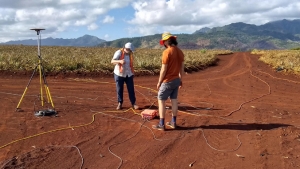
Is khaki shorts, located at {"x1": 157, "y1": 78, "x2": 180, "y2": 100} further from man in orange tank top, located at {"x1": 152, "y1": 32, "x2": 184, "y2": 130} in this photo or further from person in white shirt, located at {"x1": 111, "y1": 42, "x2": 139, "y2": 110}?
person in white shirt, located at {"x1": 111, "y1": 42, "x2": 139, "y2": 110}

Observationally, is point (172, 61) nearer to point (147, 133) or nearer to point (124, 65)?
point (147, 133)

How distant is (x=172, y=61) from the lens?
559 cm

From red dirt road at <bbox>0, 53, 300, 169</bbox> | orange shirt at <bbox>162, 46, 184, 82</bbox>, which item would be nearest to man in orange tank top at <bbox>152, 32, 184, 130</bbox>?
orange shirt at <bbox>162, 46, 184, 82</bbox>

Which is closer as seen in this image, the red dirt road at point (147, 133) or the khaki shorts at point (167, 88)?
the red dirt road at point (147, 133)

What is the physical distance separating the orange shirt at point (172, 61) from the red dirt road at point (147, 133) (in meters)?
1.15

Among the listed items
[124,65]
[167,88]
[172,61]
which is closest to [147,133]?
[167,88]

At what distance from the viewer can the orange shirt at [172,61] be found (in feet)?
18.0

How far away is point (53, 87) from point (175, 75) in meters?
6.01

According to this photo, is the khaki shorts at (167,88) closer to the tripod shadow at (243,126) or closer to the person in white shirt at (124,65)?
the tripod shadow at (243,126)

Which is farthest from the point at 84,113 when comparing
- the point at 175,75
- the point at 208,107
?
the point at 208,107

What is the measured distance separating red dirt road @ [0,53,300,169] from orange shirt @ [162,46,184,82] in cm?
115

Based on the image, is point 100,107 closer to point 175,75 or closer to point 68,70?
point 175,75

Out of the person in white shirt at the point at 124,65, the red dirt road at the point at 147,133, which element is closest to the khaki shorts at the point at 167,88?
the red dirt road at the point at 147,133

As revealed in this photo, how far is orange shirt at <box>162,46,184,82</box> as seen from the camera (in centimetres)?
550
